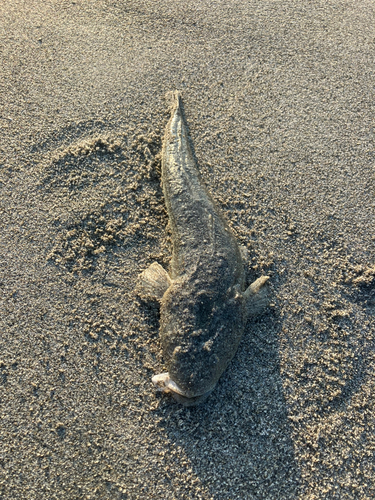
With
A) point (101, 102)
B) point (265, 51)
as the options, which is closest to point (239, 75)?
point (265, 51)

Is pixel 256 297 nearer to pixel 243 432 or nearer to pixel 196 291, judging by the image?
pixel 196 291

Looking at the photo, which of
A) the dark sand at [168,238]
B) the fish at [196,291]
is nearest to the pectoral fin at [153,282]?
the fish at [196,291]

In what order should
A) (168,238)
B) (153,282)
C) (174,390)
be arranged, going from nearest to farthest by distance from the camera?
(174,390)
(153,282)
(168,238)

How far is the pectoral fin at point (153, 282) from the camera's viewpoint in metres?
2.75

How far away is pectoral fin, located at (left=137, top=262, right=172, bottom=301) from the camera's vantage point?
2.75 metres

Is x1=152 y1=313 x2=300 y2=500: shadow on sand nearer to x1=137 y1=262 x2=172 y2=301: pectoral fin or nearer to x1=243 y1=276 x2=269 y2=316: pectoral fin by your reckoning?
x1=243 y1=276 x2=269 y2=316: pectoral fin

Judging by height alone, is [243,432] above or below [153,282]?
below

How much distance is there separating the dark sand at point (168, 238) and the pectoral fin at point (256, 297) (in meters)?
0.13

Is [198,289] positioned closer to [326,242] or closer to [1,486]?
[326,242]

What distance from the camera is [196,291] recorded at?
2520 mm

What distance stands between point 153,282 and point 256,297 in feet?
2.59

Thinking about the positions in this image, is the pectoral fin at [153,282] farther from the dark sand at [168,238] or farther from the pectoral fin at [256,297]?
the pectoral fin at [256,297]

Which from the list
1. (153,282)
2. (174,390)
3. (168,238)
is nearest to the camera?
(174,390)

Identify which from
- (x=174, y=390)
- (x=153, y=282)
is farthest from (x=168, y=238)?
(x=174, y=390)
